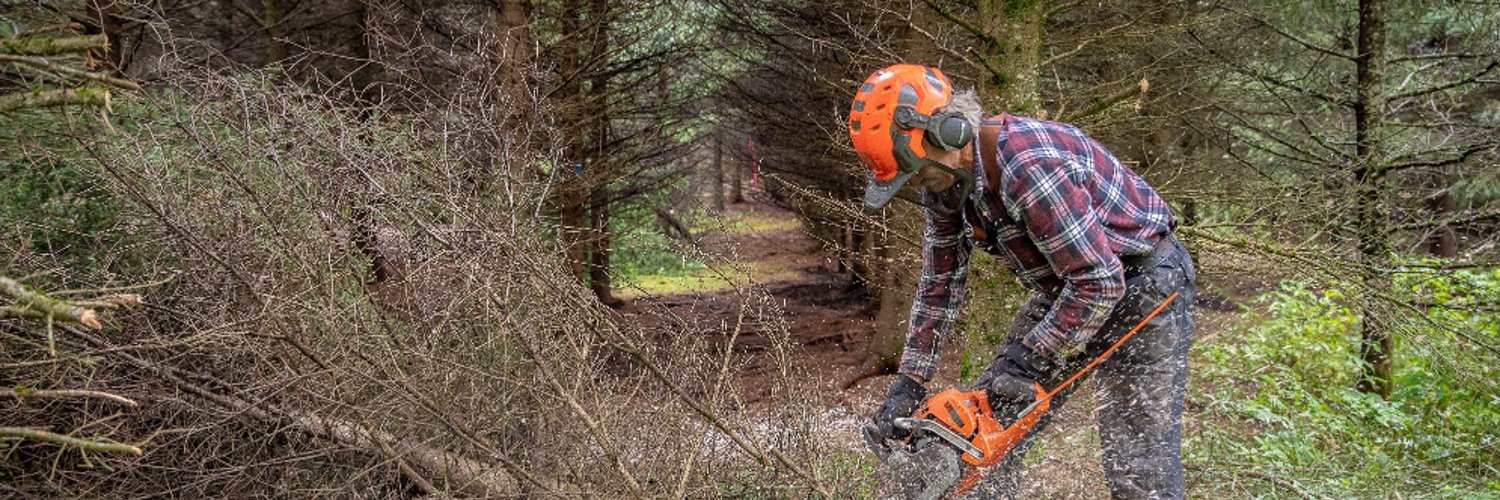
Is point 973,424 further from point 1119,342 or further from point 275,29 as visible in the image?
point 275,29

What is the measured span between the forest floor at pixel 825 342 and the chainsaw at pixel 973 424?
0.65 m

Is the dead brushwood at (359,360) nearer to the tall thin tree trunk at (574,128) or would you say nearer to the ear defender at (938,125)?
the ear defender at (938,125)

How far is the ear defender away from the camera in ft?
9.50

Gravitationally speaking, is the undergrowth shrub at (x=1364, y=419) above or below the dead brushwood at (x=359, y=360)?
below

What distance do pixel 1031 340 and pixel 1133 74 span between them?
209 inches

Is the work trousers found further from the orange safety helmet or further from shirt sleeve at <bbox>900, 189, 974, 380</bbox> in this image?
the orange safety helmet

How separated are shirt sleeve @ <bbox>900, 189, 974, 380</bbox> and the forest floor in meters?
0.63

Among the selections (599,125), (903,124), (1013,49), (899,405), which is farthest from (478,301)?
(599,125)

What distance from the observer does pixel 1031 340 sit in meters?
2.98

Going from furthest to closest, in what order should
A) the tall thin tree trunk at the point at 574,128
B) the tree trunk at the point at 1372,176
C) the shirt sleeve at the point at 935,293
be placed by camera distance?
the tall thin tree trunk at the point at 574,128, the tree trunk at the point at 1372,176, the shirt sleeve at the point at 935,293

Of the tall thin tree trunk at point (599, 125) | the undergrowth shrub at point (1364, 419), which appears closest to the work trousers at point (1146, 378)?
the undergrowth shrub at point (1364, 419)

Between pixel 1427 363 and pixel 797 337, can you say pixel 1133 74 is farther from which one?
pixel 797 337

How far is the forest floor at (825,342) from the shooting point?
4961 millimetres

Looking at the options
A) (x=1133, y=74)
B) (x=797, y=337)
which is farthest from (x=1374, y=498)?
(x=797, y=337)
